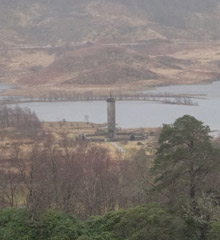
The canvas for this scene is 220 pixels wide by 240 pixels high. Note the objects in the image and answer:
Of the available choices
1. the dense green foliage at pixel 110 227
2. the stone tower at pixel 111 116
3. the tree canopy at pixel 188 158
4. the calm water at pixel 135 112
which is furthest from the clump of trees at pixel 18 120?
the tree canopy at pixel 188 158

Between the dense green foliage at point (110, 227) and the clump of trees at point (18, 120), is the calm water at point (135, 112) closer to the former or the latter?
the clump of trees at point (18, 120)

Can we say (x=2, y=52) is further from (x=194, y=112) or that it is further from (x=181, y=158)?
(x=181, y=158)

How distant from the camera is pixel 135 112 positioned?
8856 centimetres

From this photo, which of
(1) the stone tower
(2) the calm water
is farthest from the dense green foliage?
(2) the calm water

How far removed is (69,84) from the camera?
455 feet

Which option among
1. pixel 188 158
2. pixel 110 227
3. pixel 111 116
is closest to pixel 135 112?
pixel 111 116

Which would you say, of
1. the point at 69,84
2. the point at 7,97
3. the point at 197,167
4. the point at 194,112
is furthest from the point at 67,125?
the point at 69,84

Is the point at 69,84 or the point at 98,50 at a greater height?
the point at 98,50

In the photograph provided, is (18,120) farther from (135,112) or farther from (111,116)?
(135,112)

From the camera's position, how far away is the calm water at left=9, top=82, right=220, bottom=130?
7688cm

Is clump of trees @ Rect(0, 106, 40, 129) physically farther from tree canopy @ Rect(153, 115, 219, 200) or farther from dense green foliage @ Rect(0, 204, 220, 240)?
tree canopy @ Rect(153, 115, 219, 200)

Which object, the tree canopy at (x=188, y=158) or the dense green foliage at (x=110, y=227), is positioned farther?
the tree canopy at (x=188, y=158)

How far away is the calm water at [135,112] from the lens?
252 ft

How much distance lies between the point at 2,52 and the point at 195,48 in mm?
75369
